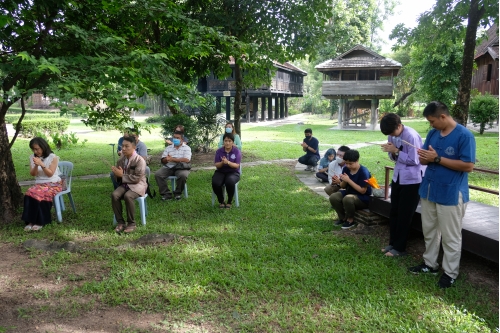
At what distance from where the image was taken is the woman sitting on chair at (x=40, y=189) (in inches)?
231

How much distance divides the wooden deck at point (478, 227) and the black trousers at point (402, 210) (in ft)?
1.11

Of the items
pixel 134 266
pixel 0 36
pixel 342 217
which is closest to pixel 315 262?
pixel 342 217

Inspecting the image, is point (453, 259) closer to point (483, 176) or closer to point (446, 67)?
point (483, 176)

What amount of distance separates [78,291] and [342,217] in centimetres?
378

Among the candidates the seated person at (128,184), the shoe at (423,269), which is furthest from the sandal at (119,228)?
the shoe at (423,269)

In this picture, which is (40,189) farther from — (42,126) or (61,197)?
(42,126)

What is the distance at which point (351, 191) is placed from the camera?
5723 mm

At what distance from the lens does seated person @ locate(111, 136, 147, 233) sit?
228 inches

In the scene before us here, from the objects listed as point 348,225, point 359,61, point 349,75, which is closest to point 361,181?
point 348,225

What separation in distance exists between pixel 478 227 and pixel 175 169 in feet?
17.7

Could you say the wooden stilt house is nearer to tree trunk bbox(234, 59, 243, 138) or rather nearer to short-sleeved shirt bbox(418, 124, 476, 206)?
tree trunk bbox(234, 59, 243, 138)

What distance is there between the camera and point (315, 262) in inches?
180

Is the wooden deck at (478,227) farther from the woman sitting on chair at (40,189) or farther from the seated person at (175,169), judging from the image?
the woman sitting on chair at (40,189)

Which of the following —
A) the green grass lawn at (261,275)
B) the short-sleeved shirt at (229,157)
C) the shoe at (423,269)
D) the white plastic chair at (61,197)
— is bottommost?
the green grass lawn at (261,275)
